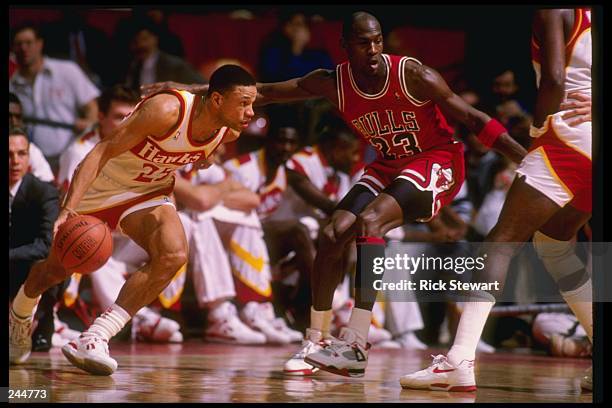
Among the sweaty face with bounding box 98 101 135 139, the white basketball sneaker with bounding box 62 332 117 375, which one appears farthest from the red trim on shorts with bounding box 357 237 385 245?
the sweaty face with bounding box 98 101 135 139

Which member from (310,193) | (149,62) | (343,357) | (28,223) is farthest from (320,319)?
(149,62)

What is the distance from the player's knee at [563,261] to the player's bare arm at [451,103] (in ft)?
1.52

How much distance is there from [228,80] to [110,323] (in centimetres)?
143

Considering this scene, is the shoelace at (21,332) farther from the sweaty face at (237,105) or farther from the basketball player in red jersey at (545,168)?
the basketball player in red jersey at (545,168)

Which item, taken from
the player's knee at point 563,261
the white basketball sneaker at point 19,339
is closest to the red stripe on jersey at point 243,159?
the white basketball sneaker at point 19,339

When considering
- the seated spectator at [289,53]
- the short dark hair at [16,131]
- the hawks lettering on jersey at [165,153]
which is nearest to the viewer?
the hawks lettering on jersey at [165,153]

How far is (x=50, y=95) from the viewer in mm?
8438

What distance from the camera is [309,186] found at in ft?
26.9

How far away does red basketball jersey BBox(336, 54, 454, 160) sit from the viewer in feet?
17.9

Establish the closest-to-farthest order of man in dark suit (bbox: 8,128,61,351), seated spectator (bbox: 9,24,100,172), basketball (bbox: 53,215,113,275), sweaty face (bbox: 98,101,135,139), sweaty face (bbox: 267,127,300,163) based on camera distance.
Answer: basketball (bbox: 53,215,113,275) → man in dark suit (bbox: 8,128,61,351) → sweaty face (bbox: 98,101,135,139) → seated spectator (bbox: 9,24,100,172) → sweaty face (bbox: 267,127,300,163)

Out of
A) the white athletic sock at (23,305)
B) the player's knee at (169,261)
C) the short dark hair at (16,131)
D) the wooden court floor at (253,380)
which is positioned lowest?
the wooden court floor at (253,380)

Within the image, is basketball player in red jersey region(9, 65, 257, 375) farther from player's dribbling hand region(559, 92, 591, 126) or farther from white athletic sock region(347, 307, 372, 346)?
player's dribbling hand region(559, 92, 591, 126)

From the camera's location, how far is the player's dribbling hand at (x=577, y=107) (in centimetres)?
473

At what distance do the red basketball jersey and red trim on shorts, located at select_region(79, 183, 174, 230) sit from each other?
1.13 meters
